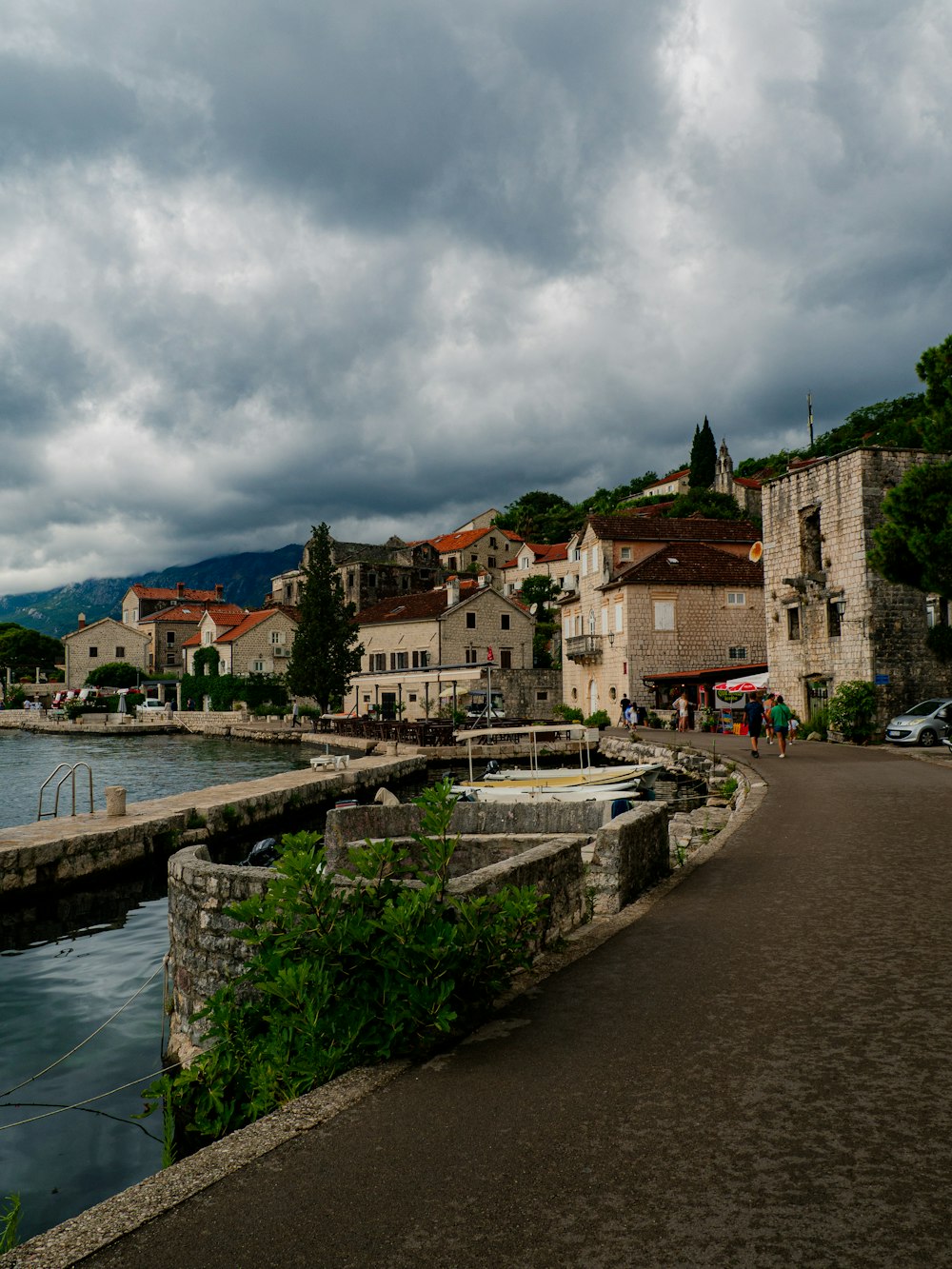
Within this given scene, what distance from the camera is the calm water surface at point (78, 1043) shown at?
7.18 metres

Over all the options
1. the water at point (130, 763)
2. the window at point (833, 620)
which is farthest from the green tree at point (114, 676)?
the window at point (833, 620)

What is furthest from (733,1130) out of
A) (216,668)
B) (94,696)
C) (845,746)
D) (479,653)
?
(94,696)

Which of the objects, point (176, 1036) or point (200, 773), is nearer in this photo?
point (176, 1036)

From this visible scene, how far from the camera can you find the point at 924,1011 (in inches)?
203

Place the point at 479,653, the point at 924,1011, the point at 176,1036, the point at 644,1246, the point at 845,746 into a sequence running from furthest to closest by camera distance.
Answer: the point at 479,653, the point at 845,746, the point at 176,1036, the point at 924,1011, the point at 644,1246

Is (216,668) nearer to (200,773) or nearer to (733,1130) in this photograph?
(200,773)

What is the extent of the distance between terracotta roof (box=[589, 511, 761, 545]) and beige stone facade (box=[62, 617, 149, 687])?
7374 centimetres

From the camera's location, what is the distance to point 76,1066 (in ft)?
29.9

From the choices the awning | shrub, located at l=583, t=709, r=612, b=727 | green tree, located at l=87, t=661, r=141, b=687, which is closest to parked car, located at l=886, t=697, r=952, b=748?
the awning

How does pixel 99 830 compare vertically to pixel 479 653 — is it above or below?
below

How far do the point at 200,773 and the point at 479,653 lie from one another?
31400 millimetres

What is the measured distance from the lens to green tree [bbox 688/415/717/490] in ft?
402

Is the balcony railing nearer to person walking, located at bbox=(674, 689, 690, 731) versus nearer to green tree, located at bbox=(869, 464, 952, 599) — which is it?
person walking, located at bbox=(674, 689, 690, 731)

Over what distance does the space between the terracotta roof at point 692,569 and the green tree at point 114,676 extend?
72957 mm
